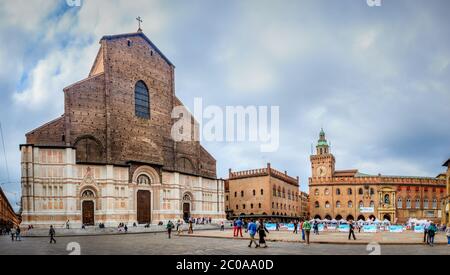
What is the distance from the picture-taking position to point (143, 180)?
145 feet

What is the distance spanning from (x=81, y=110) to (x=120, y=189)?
8.77 meters

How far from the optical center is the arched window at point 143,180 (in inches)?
1722

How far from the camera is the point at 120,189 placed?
41219mm

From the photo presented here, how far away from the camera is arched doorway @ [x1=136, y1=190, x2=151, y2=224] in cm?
4338

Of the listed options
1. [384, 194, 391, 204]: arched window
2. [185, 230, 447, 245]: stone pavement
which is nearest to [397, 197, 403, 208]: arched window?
[384, 194, 391, 204]: arched window

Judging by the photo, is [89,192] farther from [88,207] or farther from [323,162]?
[323,162]

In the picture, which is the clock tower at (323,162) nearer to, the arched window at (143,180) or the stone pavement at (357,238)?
the arched window at (143,180)

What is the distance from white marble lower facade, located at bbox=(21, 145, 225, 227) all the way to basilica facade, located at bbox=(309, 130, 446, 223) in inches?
1730

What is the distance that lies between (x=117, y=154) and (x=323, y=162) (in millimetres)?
58979

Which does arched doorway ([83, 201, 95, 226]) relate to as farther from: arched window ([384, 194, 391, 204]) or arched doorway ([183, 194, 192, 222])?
arched window ([384, 194, 391, 204])
